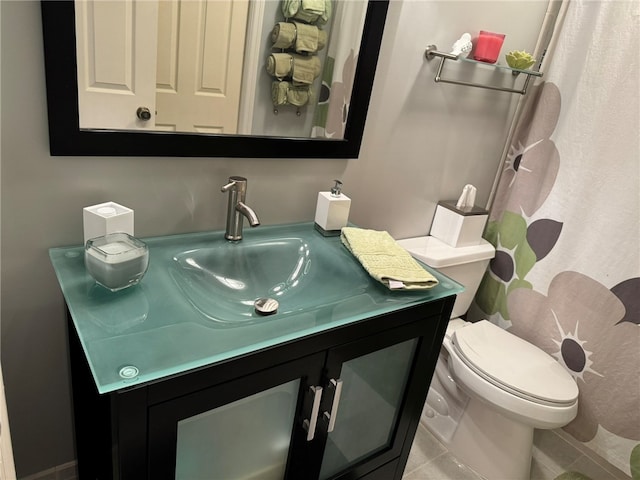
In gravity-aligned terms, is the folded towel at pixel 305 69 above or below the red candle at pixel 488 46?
below

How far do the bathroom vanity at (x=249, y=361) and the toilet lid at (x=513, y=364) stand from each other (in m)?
0.33

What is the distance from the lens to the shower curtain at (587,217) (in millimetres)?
1564

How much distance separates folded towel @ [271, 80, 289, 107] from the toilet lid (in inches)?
42.2

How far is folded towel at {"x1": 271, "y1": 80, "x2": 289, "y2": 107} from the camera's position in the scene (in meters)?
1.25

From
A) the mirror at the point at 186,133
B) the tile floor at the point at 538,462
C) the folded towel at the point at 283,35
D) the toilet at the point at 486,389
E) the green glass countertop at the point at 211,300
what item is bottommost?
the tile floor at the point at 538,462

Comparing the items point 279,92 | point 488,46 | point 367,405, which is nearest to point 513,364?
point 367,405

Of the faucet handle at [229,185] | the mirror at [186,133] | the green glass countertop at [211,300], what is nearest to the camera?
the green glass countertop at [211,300]

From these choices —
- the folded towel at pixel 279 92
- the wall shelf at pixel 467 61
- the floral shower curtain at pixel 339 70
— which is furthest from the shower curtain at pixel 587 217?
the folded towel at pixel 279 92

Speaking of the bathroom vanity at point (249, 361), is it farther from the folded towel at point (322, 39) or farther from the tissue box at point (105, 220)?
the folded towel at point (322, 39)

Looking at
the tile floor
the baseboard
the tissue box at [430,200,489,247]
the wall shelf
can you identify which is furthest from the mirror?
the tile floor

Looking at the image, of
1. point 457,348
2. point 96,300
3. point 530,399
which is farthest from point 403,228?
point 96,300

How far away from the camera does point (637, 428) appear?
1612mm

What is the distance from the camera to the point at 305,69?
129 centimetres

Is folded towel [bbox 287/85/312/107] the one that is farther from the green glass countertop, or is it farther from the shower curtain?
the shower curtain
